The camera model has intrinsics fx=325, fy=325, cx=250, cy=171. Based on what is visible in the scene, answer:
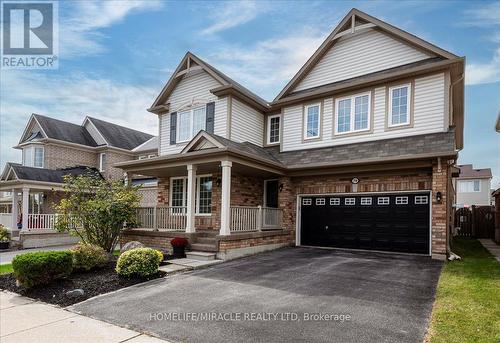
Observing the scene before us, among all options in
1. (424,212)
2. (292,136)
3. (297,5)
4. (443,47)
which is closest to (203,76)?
(292,136)

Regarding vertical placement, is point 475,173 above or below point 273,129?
below

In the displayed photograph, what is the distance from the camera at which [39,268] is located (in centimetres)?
757

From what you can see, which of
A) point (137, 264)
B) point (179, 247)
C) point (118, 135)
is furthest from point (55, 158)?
point (137, 264)

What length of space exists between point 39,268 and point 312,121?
1115 centimetres

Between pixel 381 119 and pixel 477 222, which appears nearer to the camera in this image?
pixel 381 119

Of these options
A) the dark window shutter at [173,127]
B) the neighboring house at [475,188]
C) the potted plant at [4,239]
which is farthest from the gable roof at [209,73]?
the neighboring house at [475,188]

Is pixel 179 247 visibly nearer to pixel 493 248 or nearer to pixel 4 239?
pixel 4 239

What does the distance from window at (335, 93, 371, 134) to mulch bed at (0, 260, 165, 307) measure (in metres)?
9.04

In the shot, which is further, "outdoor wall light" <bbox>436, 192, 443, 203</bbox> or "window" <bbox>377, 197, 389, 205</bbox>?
"window" <bbox>377, 197, 389, 205</bbox>

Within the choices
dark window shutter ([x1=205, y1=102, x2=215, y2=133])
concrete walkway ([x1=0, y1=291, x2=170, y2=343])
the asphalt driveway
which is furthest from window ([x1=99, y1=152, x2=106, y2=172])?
concrete walkway ([x1=0, y1=291, x2=170, y2=343])

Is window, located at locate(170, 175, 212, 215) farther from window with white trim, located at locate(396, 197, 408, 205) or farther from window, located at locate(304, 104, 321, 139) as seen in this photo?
window with white trim, located at locate(396, 197, 408, 205)

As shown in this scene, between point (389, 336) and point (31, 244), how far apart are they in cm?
1889

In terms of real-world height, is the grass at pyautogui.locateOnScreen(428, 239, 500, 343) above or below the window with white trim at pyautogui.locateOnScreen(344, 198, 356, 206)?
below

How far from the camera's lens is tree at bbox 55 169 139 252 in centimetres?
1142
